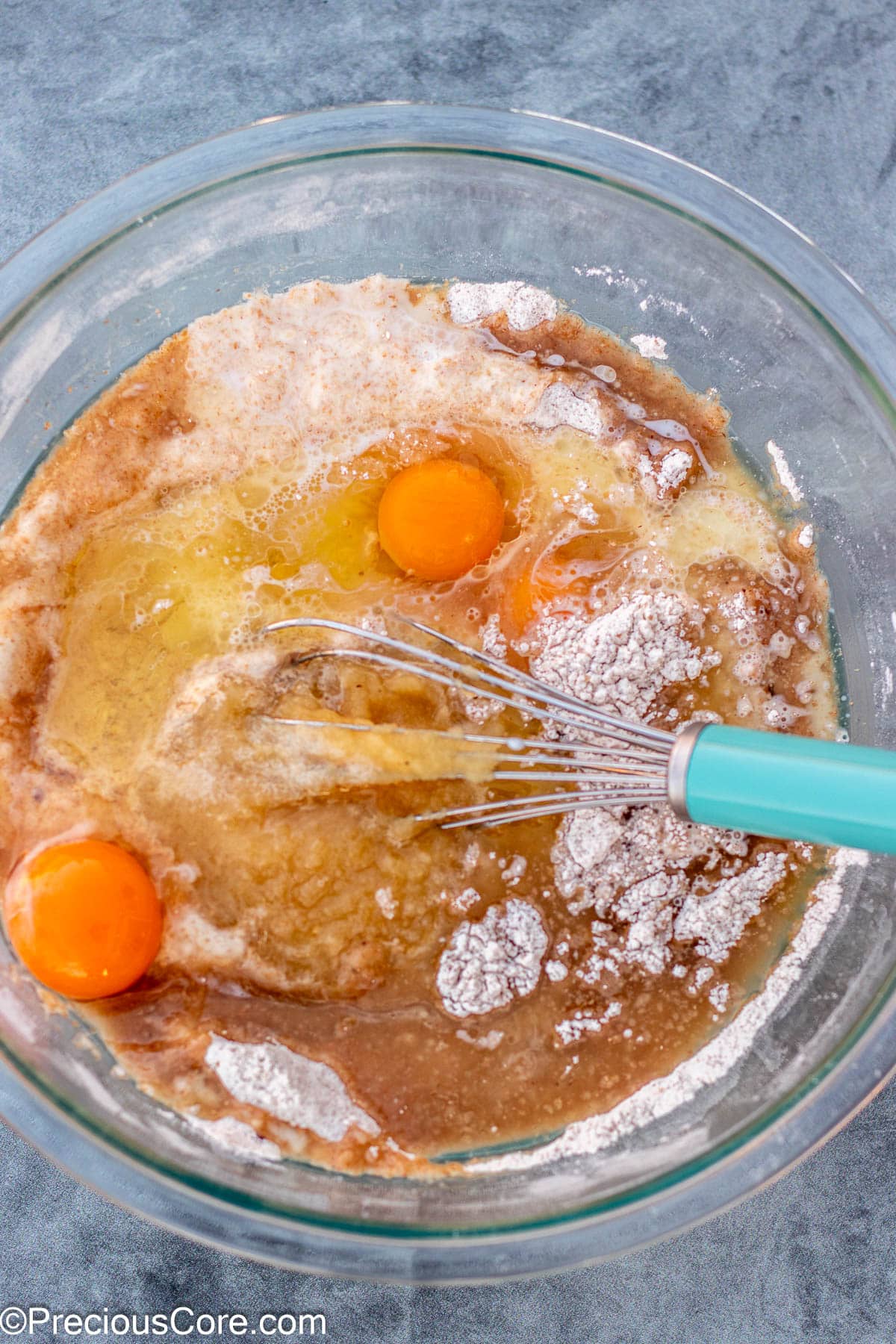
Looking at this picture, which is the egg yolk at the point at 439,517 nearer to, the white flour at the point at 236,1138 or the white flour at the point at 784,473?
the white flour at the point at 784,473

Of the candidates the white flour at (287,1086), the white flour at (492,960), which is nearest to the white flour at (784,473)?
the white flour at (492,960)

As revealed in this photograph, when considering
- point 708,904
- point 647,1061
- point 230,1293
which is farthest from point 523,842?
point 230,1293

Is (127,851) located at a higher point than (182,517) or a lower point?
lower

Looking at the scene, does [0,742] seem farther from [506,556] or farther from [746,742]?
[746,742]

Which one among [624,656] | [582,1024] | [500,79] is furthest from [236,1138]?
[500,79]

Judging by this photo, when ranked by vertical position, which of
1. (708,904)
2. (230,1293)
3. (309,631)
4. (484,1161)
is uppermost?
A: (309,631)

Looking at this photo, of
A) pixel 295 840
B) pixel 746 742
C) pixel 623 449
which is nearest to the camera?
pixel 746 742

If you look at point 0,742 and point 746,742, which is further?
point 0,742

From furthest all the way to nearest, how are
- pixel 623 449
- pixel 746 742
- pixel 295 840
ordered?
pixel 623 449
pixel 295 840
pixel 746 742

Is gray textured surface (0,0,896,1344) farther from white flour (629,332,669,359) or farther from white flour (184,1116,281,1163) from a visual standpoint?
white flour (184,1116,281,1163)
